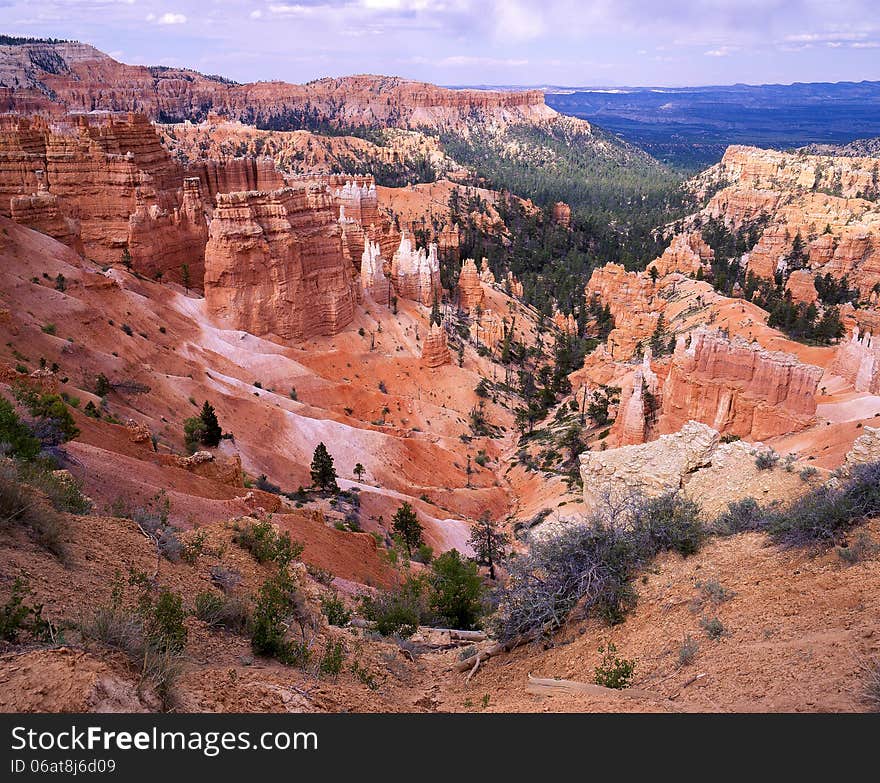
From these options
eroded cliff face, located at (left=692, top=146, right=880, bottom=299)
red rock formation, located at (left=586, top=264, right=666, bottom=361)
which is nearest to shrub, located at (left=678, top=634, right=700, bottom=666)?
red rock formation, located at (left=586, top=264, right=666, bottom=361)

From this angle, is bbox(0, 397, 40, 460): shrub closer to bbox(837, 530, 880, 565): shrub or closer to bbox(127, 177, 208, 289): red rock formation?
bbox(837, 530, 880, 565): shrub

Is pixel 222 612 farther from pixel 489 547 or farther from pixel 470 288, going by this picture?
pixel 470 288

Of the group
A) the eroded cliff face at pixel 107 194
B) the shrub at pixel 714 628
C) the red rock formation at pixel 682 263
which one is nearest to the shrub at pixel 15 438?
the shrub at pixel 714 628

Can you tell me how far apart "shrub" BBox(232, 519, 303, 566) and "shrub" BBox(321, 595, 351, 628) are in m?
1.07

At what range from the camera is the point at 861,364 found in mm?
31484

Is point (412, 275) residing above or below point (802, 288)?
above

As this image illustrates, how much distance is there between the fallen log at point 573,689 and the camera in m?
7.31

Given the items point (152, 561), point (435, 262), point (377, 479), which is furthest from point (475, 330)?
point (152, 561)

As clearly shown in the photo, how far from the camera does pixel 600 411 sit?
1390 inches

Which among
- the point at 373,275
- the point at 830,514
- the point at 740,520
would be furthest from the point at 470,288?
the point at 830,514

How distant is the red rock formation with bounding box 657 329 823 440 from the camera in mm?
26219

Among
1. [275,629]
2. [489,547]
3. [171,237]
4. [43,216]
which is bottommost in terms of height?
[489,547]

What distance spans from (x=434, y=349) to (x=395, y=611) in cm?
3364

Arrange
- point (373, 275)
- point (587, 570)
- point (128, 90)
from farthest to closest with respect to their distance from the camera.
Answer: point (128, 90) < point (373, 275) < point (587, 570)
